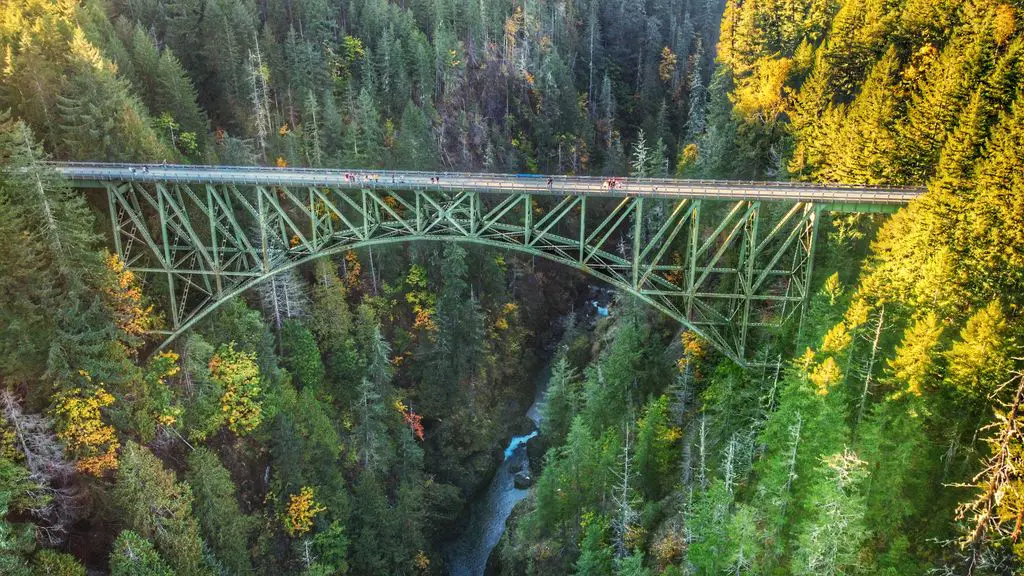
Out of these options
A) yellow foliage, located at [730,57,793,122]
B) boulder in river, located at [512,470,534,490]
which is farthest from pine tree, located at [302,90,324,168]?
yellow foliage, located at [730,57,793,122]

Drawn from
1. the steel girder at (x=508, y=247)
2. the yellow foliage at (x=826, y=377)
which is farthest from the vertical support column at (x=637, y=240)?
the yellow foliage at (x=826, y=377)

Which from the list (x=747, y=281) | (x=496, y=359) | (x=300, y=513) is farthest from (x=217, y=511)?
(x=496, y=359)

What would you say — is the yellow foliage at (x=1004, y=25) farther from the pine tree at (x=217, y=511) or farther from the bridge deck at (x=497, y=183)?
the pine tree at (x=217, y=511)

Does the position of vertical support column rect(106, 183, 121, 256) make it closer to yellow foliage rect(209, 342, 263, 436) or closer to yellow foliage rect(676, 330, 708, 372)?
yellow foliage rect(209, 342, 263, 436)

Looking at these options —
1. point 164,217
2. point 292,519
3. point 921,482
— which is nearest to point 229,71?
point 164,217

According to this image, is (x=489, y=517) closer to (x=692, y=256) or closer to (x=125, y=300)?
(x=692, y=256)

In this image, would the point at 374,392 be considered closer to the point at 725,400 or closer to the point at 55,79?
the point at 725,400
